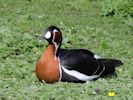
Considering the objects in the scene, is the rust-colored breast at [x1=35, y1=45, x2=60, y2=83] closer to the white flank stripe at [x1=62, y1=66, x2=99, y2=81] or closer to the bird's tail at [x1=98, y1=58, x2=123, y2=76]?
the white flank stripe at [x1=62, y1=66, x2=99, y2=81]

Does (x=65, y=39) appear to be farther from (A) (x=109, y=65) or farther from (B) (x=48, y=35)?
(B) (x=48, y=35)

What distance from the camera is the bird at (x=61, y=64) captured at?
759cm

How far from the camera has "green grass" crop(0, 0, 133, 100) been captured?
739cm

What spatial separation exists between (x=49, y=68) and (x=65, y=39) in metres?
2.78

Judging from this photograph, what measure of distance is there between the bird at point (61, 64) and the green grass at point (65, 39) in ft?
0.34

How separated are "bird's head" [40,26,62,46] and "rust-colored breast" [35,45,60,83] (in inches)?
4.9

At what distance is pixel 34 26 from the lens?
37.2 ft

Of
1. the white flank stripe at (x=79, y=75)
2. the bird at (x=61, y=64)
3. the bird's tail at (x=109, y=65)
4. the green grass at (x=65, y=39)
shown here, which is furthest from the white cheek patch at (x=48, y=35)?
the bird's tail at (x=109, y=65)

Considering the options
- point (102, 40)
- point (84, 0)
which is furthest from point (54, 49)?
point (84, 0)

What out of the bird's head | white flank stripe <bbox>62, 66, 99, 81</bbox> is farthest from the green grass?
the bird's head

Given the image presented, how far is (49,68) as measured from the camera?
7.58m

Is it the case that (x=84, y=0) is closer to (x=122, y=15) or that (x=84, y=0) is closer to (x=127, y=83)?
(x=122, y=15)

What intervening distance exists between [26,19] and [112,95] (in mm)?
4821

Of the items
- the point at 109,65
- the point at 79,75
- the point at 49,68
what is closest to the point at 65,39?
the point at 109,65
